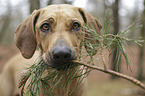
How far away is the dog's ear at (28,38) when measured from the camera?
9.69 ft

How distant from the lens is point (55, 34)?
2316mm

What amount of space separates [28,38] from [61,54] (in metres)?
1.41

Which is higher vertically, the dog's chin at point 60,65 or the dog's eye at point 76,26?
the dog's eye at point 76,26

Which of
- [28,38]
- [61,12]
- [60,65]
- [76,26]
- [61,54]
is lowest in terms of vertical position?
[60,65]

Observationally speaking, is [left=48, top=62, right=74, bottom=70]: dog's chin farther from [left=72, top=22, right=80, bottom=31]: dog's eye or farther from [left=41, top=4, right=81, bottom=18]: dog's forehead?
[left=41, top=4, right=81, bottom=18]: dog's forehead

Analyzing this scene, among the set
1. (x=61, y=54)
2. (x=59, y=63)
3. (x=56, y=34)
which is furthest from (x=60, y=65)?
(x=56, y=34)

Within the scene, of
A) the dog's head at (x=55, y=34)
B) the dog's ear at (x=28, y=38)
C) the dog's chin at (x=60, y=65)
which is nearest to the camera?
the dog's chin at (x=60, y=65)

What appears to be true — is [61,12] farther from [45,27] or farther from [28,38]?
[28,38]

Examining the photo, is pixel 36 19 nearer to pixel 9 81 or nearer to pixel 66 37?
pixel 66 37

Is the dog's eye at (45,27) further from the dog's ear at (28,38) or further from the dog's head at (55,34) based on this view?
the dog's ear at (28,38)

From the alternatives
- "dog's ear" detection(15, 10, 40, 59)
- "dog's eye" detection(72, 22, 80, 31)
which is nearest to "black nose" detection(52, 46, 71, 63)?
"dog's eye" detection(72, 22, 80, 31)

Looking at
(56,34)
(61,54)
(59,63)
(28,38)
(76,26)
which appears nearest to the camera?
(61,54)

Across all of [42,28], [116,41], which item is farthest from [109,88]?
[116,41]

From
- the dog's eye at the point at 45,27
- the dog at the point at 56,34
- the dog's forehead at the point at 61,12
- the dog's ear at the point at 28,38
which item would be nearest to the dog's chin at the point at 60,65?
the dog at the point at 56,34
